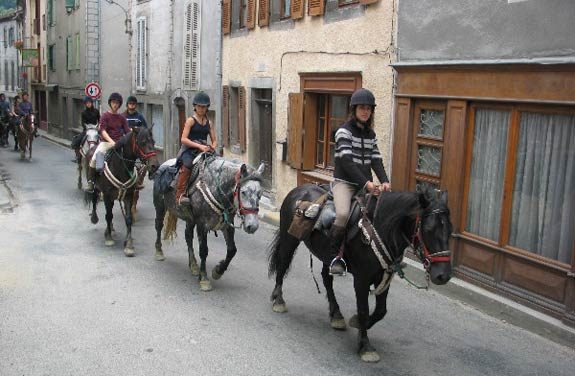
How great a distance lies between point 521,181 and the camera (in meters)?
7.70

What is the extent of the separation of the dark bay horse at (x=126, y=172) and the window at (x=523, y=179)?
4.93 m

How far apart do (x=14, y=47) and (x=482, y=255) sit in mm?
52116

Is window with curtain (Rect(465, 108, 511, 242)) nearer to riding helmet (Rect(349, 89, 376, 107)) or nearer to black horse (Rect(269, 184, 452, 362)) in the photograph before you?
black horse (Rect(269, 184, 452, 362))

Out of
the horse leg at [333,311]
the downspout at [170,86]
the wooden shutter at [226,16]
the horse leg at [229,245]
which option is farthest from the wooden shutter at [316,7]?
the downspout at [170,86]

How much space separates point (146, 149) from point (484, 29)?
5.32 m

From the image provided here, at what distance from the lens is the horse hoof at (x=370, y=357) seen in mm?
5832

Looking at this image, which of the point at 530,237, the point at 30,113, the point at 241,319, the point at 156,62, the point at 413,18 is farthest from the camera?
the point at 30,113

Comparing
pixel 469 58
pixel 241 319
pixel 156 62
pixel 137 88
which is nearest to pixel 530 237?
pixel 469 58

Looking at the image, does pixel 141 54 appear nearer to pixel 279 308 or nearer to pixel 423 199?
pixel 279 308

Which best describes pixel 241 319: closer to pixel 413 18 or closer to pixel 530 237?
pixel 530 237

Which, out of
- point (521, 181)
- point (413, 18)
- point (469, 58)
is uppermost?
point (413, 18)

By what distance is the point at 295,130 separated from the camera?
1303 centimetres

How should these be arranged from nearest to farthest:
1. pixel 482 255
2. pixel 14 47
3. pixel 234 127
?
pixel 482 255 → pixel 234 127 → pixel 14 47

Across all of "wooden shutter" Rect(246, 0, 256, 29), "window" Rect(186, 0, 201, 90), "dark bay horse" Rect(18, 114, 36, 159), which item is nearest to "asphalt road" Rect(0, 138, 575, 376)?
"wooden shutter" Rect(246, 0, 256, 29)
